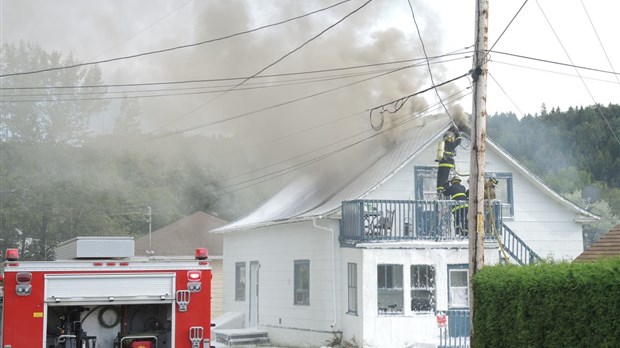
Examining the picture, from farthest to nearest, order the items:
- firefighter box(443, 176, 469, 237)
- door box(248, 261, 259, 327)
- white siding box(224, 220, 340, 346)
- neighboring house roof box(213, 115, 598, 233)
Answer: door box(248, 261, 259, 327)
neighboring house roof box(213, 115, 598, 233)
white siding box(224, 220, 340, 346)
firefighter box(443, 176, 469, 237)

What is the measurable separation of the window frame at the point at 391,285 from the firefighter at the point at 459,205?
1827mm

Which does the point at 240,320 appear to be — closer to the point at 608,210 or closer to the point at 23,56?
the point at 23,56

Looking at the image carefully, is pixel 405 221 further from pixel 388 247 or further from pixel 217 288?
pixel 217 288

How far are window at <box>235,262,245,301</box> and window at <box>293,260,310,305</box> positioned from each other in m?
4.52

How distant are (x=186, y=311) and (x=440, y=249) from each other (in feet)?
36.7

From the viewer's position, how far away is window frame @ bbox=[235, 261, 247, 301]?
30000mm

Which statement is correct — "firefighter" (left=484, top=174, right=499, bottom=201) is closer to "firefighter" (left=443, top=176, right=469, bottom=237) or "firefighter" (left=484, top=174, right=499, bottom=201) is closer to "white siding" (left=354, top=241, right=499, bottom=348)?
"firefighter" (left=443, top=176, right=469, bottom=237)

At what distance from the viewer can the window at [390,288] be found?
22492mm

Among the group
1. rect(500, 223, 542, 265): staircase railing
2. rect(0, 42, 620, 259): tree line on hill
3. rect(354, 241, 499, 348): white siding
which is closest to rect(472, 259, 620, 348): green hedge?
rect(354, 241, 499, 348): white siding

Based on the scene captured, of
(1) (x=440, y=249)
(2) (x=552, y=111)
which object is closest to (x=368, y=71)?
(1) (x=440, y=249)

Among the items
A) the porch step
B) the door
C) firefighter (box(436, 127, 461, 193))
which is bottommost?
the porch step

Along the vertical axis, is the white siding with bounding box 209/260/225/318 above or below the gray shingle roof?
Result: below

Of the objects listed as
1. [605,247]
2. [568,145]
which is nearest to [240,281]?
[605,247]

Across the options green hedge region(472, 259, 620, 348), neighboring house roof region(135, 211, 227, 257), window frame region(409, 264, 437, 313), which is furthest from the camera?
neighboring house roof region(135, 211, 227, 257)
